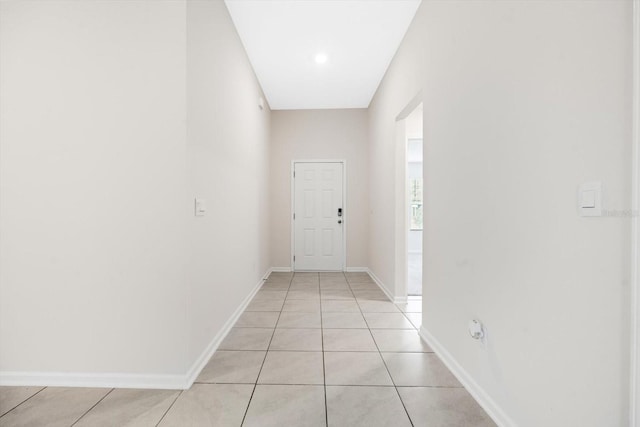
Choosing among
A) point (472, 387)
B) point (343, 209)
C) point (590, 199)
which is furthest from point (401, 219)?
point (590, 199)

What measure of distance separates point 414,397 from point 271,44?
3.32 meters

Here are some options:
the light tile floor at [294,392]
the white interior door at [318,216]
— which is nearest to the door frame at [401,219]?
the light tile floor at [294,392]

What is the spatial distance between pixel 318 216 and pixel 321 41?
2.73 metres

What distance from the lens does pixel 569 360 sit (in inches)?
41.6

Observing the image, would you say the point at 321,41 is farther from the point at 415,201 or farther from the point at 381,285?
the point at 415,201

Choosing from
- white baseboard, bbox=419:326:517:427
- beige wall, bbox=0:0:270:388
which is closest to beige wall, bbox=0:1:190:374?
beige wall, bbox=0:0:270:388

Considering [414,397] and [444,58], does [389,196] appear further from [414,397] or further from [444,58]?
[414,397]

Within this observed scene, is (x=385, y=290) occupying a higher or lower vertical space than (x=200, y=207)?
lower

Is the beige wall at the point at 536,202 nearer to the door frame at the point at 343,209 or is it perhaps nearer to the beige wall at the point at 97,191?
the beige wall at the point at 97,191

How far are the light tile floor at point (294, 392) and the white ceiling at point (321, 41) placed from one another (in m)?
2.79

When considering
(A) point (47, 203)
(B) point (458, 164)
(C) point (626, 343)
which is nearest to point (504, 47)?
(B) point (458, 164)

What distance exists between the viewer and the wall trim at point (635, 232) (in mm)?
838

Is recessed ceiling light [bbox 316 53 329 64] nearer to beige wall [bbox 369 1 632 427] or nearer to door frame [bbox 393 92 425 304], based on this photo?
door frame [bbox 393 92 425 304]

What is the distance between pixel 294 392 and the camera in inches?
66.3
